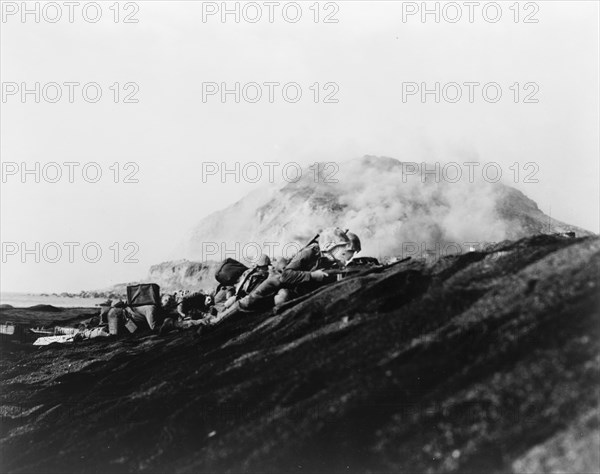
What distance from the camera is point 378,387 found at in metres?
4.89

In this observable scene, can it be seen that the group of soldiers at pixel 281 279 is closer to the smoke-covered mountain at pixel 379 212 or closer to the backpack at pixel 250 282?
Result: the backpack at pixel 250 282

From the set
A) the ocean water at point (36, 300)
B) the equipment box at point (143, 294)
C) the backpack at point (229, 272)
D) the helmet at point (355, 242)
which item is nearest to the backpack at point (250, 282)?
the backpack at point (229, 272)

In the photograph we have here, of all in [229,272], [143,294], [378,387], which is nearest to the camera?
[378,387]

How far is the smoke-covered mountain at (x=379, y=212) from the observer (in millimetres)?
6617

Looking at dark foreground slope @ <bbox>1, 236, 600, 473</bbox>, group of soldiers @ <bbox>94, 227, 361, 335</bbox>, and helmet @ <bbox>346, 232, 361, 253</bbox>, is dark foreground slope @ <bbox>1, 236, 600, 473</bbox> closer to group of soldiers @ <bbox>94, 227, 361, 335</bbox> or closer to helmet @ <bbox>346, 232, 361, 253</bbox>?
group of soldiers @ <bbox>94, 227, 361, 335</bbox>

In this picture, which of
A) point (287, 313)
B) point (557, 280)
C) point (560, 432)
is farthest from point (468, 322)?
point (287, 313)

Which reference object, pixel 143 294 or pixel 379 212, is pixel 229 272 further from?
pixel 379 212

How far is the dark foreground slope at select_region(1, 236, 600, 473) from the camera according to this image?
427cm

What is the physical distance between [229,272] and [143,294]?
1.39m

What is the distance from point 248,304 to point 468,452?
3.20m

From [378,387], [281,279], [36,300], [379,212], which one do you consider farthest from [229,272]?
[36,300]

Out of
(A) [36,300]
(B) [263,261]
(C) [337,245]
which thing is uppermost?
(C) [337,245]

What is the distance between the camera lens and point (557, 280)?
4.80 metres

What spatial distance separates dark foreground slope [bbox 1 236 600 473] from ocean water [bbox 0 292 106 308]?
2.33 meters
